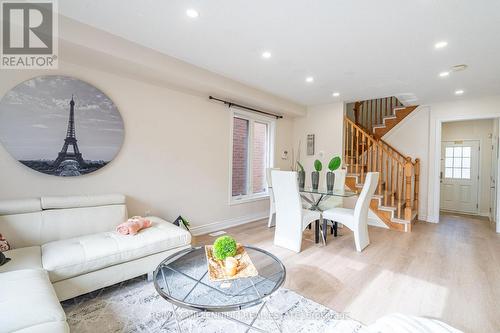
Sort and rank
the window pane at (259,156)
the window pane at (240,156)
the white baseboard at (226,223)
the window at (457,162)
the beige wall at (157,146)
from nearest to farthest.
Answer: the beige wall at (157,146) < the white baseboard at (226,223) < the window pane at (240,156) < the window pane at (259,156) < the window at (457,162)

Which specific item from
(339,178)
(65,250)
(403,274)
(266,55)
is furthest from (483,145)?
(65,250)

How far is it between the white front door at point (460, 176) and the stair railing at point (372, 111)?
1710mm

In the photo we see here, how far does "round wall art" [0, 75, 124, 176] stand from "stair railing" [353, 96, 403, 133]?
591 centimetres

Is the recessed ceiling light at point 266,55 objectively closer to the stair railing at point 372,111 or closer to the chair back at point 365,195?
the chair back at point 365,195

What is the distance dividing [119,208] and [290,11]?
2707 millimetres

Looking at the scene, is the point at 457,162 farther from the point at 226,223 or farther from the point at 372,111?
the point at 226,223

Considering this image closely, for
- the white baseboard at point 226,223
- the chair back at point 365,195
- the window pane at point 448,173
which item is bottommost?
the white baseboard at point 226,223

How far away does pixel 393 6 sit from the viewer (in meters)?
1.88

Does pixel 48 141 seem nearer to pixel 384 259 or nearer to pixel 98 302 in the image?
pixel 98 302

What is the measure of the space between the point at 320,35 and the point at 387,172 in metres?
3.70

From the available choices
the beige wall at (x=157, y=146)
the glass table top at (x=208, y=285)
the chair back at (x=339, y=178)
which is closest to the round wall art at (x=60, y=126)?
the beige wall at (x=157, y=146)

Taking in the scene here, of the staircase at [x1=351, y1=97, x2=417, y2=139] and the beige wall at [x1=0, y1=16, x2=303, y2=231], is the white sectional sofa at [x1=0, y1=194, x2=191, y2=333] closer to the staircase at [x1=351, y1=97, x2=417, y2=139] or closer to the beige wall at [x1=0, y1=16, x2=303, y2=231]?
the beige wall at [x1=0, y1=16, x2=303, y2=231]

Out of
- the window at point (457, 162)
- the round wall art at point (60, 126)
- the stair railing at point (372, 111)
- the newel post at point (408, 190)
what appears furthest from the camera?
the stair railing at point (372, 111)

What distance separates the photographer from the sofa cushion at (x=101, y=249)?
177 centimetres
